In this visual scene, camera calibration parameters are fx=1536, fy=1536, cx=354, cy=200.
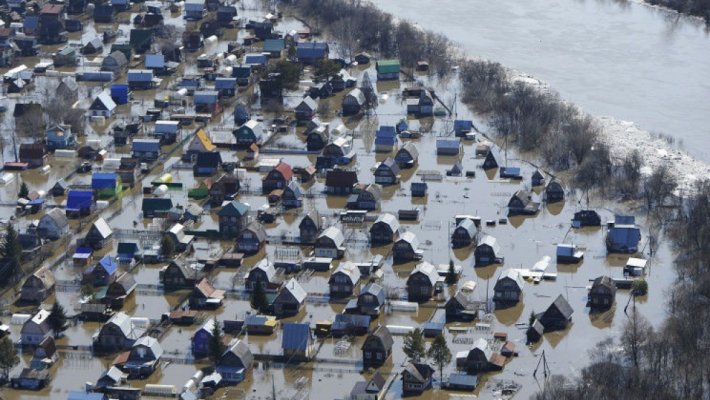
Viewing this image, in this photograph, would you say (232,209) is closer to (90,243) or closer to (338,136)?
(90,243)

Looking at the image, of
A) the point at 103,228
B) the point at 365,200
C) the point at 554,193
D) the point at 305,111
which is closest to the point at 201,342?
the point at 103,228

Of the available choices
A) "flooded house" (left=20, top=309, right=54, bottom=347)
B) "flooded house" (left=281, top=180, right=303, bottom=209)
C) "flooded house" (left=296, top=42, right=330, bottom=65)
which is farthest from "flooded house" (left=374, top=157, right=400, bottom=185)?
"flooded house" (left=296, top=42, right=330, bottom=65)

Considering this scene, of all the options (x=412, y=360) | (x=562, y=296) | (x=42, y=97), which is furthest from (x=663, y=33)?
(x=412, y=360)

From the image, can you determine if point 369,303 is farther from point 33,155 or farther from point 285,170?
point 33,155

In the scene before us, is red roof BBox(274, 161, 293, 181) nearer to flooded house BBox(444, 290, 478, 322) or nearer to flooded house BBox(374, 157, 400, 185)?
flooded house BBox(374, 157, 400, 185)

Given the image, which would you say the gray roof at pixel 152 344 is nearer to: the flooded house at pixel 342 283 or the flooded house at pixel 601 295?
the flooded house at pixel 342 283

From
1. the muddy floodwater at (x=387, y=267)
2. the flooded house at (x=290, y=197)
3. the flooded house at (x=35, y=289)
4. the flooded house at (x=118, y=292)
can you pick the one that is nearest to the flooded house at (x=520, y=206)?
the muddy floodwater at (x=387, y=267)
